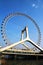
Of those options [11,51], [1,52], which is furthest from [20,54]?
[1,52]

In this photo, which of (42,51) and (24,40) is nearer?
(24,40)

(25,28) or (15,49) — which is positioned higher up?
(25,28)

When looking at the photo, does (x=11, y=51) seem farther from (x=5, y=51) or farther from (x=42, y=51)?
(x=42, y=51)

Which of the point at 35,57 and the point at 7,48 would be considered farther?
the point at 35,57

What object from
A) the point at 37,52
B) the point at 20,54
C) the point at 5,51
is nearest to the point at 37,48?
the point at 37,52

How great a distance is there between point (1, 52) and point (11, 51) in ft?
20.2

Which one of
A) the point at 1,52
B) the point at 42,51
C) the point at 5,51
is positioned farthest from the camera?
the point at 42,51

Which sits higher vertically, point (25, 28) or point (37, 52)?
point (25, 28)

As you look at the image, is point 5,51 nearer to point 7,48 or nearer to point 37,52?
point 7,48

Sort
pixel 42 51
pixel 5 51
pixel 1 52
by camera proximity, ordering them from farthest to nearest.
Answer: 1. pixel 42 51
2. pixel 5 51
3. pixel 1 52

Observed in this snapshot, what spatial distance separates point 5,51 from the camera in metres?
66.7

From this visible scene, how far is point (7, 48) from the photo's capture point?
6406 cm

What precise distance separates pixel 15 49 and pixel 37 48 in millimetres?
7611

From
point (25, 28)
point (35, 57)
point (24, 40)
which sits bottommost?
point (35, 57)
